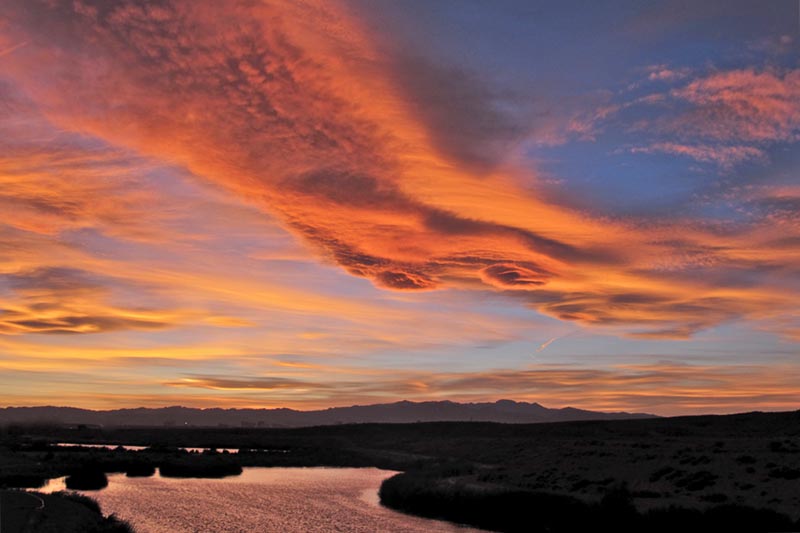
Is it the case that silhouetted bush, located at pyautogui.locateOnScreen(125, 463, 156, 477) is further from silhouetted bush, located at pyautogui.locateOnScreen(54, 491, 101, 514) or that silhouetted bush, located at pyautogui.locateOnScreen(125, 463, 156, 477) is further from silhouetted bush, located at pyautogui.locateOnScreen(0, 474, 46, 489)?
silhouetted bush, located at pyautogui.locateOnScreen(54, 491, 101, 514)

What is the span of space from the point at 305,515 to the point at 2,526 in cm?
1790

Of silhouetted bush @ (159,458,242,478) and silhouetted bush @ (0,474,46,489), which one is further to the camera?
silhouetted bush @ (159,458,242,478)

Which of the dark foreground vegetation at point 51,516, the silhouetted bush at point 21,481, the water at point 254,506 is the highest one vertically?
the silhouetted bush at point 21,481

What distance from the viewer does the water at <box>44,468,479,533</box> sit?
3825 cm

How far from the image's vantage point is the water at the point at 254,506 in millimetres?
38250

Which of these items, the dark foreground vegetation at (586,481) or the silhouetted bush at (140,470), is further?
the silhouetted bush at (140,470)

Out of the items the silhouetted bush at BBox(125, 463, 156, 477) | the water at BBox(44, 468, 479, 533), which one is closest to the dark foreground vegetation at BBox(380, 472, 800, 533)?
the water at BBox(44, 468, 479, 533)

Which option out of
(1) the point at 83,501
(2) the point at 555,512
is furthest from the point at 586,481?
(1) the point at 83,501

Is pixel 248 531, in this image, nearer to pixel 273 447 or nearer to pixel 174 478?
pixel 174 478

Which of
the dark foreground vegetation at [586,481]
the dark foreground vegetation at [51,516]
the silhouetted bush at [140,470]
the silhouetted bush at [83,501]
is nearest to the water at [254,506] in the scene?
the silhouetted bush at [83,501]

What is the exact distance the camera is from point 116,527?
3303cm

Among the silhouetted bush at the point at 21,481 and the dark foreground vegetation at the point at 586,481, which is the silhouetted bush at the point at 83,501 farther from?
the dark foreground vegetation at the point at 586,481

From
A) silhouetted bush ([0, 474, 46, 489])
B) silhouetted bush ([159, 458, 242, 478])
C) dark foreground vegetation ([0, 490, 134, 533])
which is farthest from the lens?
silhouetted bush ([159, 458, 242, 478])

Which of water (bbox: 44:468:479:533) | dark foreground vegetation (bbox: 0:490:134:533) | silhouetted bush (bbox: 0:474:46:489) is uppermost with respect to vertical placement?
silhouetted bush (bbox: 0:474:46:489)
